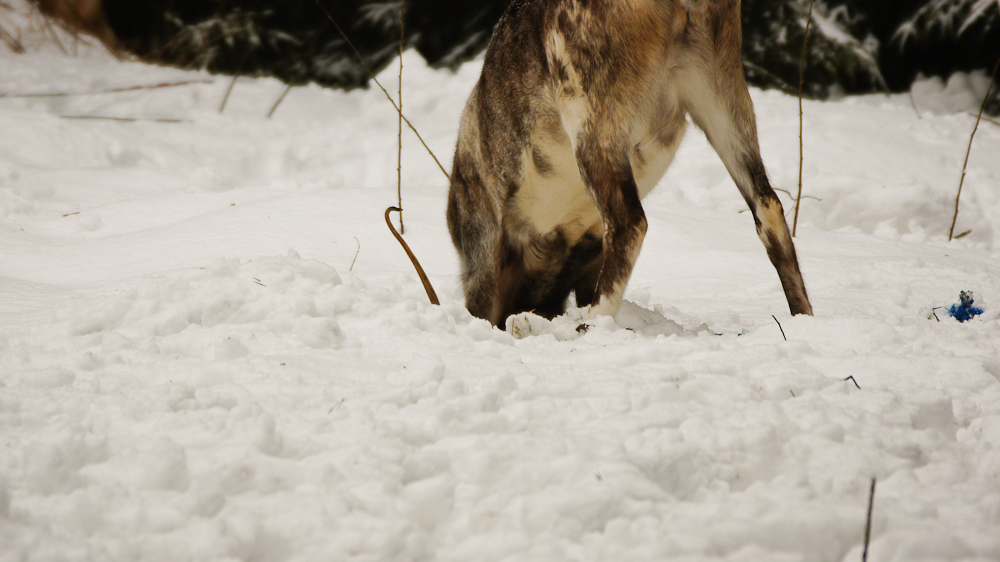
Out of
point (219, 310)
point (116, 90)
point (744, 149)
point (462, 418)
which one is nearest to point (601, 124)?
point (744, 149)

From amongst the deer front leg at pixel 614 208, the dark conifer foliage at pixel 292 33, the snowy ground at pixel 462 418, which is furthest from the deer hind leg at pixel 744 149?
the dark conifer foliage at pixel 292 33

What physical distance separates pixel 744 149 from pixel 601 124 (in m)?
0.51

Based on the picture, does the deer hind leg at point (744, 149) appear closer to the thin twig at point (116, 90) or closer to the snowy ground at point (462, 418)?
the snowy ground at point (462, 418)

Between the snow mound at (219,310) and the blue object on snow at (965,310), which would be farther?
the blue object on snow at (965,310)

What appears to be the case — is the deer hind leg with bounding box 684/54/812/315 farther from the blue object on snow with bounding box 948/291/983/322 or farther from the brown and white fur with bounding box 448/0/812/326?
the blue object on snow with bounding box 948/291/983/322

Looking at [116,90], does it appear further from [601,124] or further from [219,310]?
[601,124]

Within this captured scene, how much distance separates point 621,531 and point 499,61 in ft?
5.89

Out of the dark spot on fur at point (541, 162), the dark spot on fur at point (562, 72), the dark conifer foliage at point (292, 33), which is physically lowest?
the dark conifer foliage at point (292, 33)

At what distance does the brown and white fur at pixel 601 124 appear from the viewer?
188 centimetres

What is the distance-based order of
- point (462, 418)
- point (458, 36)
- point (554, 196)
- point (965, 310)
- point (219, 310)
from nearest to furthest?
point (462, 418) → point (219, 310) → point (965, 310) → point (554, 196) → point (458, 36)

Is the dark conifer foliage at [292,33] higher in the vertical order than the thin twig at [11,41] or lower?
higher

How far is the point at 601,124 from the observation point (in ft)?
6.24

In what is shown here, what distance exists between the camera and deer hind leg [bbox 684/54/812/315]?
2023 mm

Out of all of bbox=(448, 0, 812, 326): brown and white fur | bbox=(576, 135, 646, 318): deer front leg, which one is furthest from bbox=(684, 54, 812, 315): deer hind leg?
bbox=(576, 135, 646, 318): deer front leg
